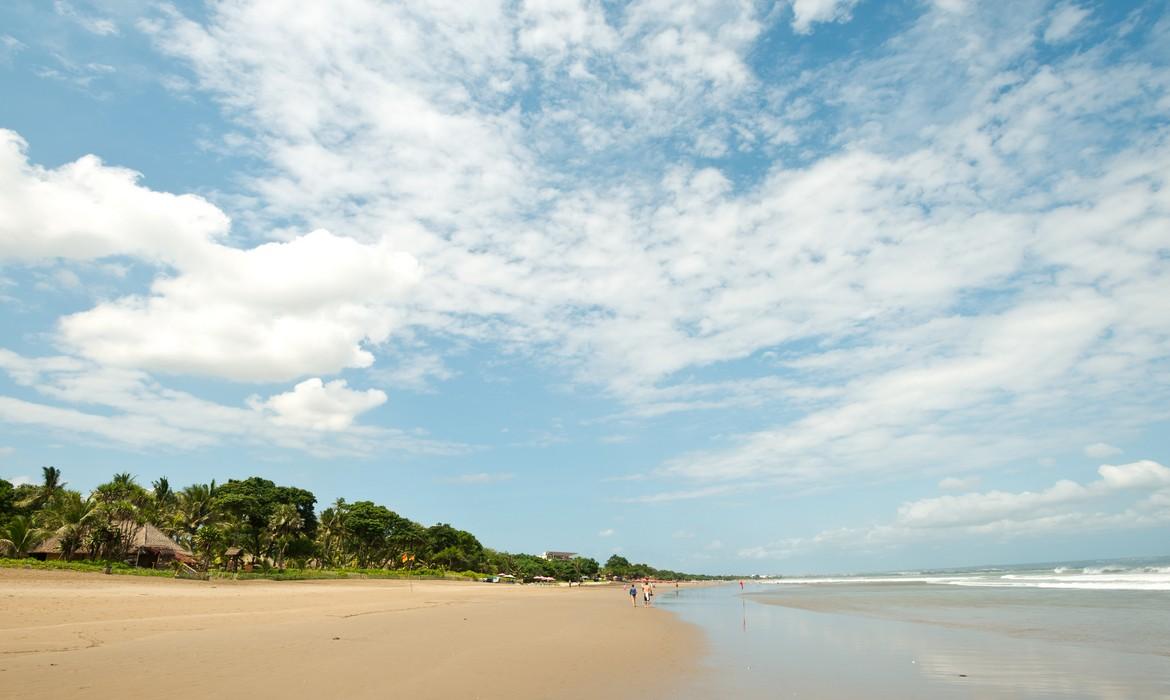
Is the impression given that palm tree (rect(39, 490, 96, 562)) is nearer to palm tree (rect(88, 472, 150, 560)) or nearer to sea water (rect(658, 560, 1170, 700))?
palm tree (rect(88, 472, 150, 560))

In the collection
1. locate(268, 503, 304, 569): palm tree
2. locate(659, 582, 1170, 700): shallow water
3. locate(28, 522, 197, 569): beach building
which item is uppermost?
locate(268, 503, 304, 569): palm tree

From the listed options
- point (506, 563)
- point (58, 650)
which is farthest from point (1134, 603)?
point (506, 563)

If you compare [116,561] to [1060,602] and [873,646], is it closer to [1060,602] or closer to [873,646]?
[873,646]

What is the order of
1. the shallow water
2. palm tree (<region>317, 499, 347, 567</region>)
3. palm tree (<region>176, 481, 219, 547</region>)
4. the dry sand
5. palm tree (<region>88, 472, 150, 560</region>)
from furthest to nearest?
1. palm tree (<region>317, 499, 347, 567</region>)
2. palm tree (<region>176, 481, 219, 547</region>)
3. palm tree (<region>88, 472, 150, 560</region>)
4. the shallow water
5. the dry sand

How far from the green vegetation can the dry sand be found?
21.5 meters

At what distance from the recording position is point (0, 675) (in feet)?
32.7

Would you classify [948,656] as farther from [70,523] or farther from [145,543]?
[70,523]

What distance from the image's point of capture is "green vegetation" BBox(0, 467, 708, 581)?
44.1 metres

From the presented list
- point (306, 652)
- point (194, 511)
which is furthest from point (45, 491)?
point (306, 652)

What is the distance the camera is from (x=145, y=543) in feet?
157

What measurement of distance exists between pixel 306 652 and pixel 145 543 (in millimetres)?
44363

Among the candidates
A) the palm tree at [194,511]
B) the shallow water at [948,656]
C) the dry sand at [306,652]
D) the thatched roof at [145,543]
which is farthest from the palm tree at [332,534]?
the shallow water at [948,656]

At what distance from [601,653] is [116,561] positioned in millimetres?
44349

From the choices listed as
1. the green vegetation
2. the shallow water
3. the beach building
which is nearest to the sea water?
the shallow water
